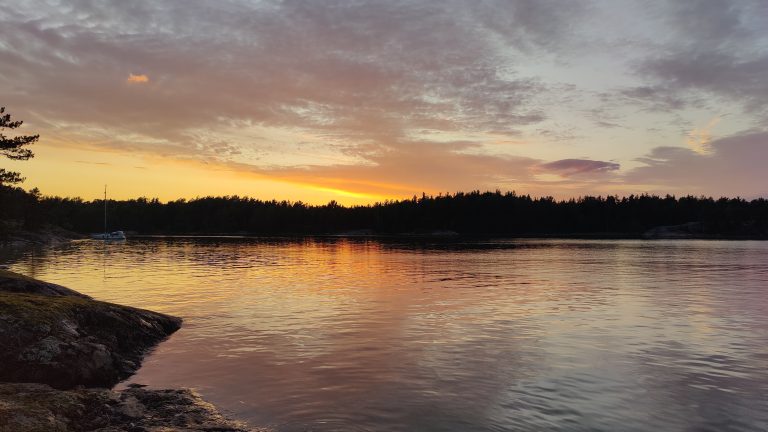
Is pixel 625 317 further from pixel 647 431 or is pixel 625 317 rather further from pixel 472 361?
pixel 647 431

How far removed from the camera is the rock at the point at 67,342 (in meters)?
15.1

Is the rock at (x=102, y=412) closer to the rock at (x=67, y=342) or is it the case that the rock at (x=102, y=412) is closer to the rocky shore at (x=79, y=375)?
the rocky shore at (x=79, y=375)

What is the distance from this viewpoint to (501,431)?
12.9 metres

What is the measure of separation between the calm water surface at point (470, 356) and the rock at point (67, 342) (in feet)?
4.35

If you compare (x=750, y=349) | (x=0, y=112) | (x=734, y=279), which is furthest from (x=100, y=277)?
(x=734, y=279)

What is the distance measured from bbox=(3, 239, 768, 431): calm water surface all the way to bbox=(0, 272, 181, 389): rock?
1.33m

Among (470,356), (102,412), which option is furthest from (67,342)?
(470,356)

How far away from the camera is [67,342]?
1659 cm

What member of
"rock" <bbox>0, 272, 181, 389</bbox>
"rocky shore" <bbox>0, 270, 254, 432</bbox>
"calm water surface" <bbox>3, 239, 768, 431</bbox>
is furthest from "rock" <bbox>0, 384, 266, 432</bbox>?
"rock" <bbox>0, 272, 181, 389</bbox>

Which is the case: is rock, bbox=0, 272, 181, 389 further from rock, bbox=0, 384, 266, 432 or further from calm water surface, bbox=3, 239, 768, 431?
rock, bbox=0, 384, 266, 432

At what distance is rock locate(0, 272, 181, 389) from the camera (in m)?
15.1

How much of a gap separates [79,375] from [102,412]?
4.28m

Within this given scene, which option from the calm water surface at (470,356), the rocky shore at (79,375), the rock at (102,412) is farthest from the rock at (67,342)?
the rock at (102,412)

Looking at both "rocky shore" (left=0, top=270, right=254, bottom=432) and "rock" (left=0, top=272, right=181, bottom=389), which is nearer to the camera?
"rocky shore" (left=0, top=270, right=254, bottom=432)
